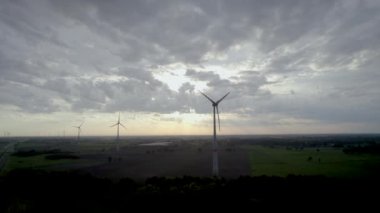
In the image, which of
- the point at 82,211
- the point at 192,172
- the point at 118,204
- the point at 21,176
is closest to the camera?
the point at 82,211

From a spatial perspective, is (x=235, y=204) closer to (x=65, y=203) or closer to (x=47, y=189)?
(x=65, y=203)

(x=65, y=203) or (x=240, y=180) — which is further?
(x=240, y=180)

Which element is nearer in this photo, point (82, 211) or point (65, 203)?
point (82, 211)

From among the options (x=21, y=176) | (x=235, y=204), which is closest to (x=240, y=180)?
(x=235, y=204)

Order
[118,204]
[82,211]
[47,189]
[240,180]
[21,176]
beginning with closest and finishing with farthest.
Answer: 1. [82,211]
2. [118,204]
3. [47,189]
4. [240,180]
5. [21,176]

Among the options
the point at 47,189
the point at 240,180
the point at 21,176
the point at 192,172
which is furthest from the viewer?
the point at 192,172

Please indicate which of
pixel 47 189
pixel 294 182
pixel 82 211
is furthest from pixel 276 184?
pixel 47 189

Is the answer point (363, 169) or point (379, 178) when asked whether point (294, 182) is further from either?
point (363, 169)
